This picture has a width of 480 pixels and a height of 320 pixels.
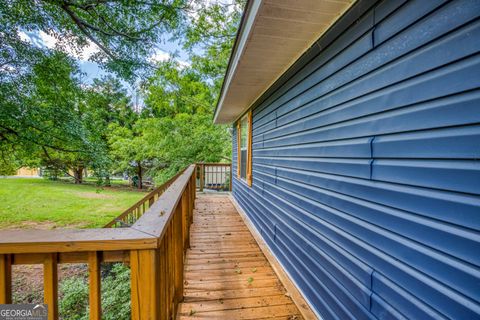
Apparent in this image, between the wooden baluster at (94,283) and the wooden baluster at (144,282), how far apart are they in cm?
13

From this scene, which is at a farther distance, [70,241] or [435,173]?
[435,173]

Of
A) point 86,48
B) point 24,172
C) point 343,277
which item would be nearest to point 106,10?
point 86,48

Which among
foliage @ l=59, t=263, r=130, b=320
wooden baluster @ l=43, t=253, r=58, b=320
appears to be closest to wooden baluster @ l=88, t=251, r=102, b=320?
wooden baluster @ l=43, t=253, r=58, b=320

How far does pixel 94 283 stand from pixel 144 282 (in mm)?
185

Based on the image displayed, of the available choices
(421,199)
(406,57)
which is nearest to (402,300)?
(421,199)

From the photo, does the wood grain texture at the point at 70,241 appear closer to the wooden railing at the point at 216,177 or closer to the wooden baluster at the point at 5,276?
the wooden baluster at the point at 5,276

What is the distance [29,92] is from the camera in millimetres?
5637

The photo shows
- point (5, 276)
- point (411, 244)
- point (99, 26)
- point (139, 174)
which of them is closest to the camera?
point (5, 276)

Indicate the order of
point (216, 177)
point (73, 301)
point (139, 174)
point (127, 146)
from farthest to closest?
point (139, 174), point (127, 146), point (216, 177), point (73, 301)

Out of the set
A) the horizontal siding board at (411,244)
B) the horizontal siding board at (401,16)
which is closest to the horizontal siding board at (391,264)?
the horizontal siding board at (411,244)

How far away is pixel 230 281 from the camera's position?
288cm

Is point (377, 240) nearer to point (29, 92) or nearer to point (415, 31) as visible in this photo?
point (415, 31)

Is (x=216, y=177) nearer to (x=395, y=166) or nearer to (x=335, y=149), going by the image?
(x=335, y=149)

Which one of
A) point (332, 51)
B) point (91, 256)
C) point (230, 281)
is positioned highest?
point (332, 51)
